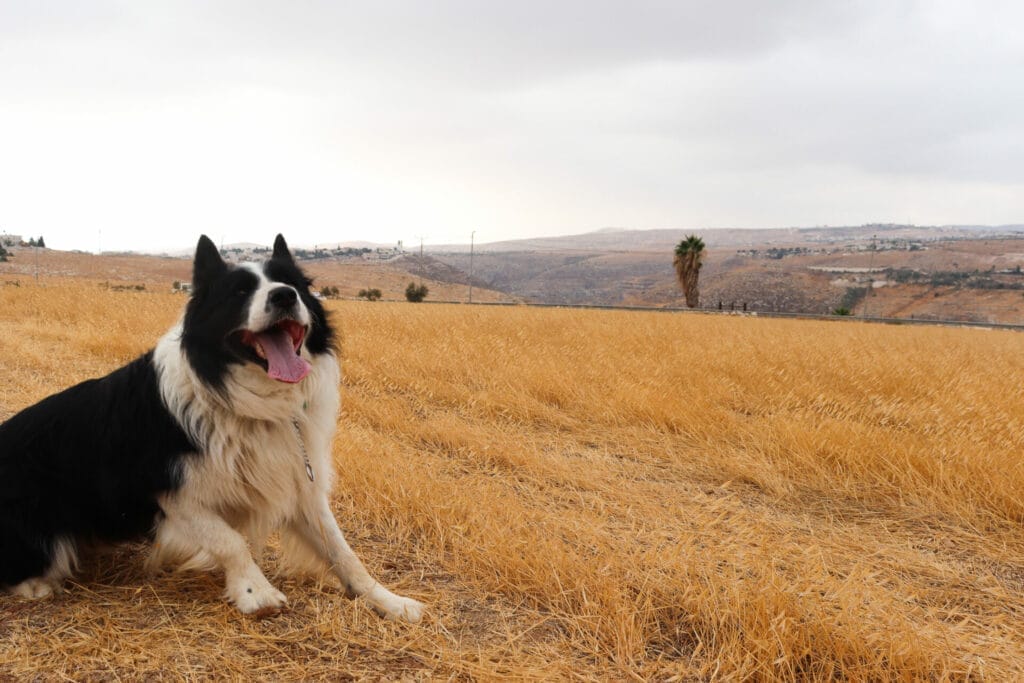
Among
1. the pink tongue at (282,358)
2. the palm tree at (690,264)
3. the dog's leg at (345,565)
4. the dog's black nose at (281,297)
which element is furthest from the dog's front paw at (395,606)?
the palm tree at (690,264)

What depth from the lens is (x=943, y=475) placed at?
4.75m

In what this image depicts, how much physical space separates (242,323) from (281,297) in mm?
217

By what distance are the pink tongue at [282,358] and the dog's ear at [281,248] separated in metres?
0.55

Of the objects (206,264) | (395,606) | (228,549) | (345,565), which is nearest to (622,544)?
(395,606)

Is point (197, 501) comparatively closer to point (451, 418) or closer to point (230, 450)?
point (230, 450)

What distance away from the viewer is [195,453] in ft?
8.86

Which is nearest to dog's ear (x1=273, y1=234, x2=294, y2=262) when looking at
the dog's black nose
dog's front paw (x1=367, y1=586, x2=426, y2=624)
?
the dog's black nose

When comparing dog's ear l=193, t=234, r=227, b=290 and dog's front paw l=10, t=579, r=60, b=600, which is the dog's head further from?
dog's front paw l=10, t=579, r=60, b=600

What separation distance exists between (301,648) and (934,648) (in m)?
2.57

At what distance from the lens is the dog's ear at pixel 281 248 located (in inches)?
125

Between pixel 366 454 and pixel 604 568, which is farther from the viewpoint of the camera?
pixel 366 454

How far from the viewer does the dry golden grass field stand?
245 cm

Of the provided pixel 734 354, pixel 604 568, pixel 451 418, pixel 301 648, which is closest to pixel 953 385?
pixel 734 354

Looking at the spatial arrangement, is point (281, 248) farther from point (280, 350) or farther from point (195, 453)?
point (195, 453)
